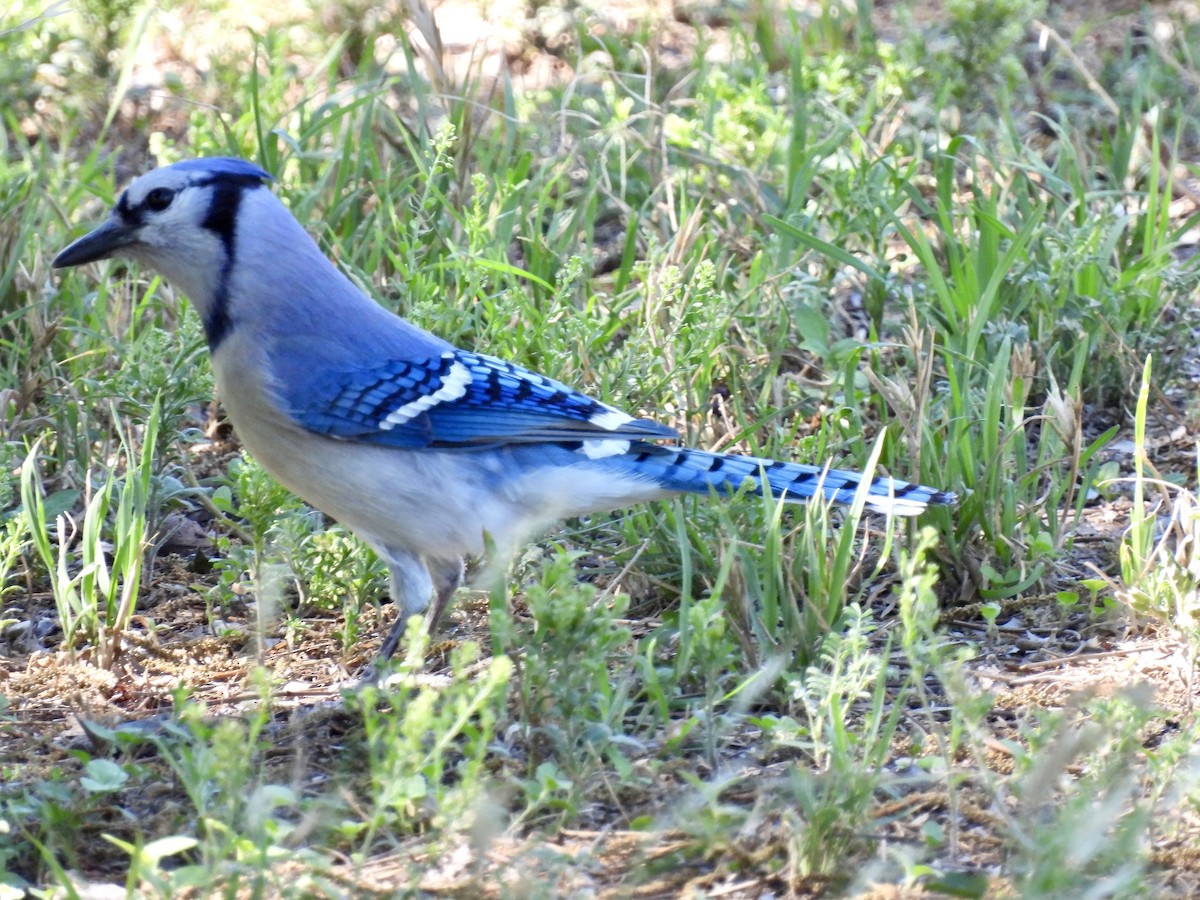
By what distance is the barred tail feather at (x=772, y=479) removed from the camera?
2736 millimetres

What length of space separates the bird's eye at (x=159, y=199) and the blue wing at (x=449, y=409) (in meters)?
0.44

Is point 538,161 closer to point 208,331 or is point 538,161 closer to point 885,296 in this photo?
point 885,296

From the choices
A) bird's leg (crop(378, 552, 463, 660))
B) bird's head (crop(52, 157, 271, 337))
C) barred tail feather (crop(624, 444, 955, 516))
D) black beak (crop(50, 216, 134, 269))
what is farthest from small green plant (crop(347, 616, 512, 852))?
black beak (crop(50, 216, 134, 269))

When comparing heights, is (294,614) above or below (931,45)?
below

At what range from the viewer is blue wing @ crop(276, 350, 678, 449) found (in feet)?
9.51

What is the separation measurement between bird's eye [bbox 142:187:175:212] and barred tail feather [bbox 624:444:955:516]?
983mm

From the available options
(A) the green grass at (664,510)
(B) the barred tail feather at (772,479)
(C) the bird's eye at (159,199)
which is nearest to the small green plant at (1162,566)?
(A) the green grass at (664,510)

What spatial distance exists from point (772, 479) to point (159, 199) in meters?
1.24

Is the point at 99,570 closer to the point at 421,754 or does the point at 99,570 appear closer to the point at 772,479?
the point at 421,754

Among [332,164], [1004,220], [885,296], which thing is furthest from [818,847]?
[332,164]

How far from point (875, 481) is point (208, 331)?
126 centimetres

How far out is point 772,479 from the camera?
282 centimetres

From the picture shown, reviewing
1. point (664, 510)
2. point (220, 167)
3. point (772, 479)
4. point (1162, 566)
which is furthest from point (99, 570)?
point (1162, 566)

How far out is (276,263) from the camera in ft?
9.91
